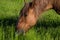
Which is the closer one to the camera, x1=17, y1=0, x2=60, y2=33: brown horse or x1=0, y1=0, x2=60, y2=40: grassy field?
x1=17, y1=0, x2=60, y2=33: brown horse

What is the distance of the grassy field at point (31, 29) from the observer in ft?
22.0

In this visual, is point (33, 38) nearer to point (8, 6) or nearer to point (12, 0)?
point (8, 6)

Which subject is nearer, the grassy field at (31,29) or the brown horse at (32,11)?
the brown horse at (32,11)

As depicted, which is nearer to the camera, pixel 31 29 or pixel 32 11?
pixel 32 11

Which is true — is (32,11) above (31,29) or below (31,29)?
above

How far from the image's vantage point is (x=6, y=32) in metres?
7.09

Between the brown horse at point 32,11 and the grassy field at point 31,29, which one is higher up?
the brown horse at point 32,11

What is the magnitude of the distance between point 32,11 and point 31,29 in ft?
2.56

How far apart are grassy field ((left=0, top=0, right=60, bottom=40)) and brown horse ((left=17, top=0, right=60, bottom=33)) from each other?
259 millimetres

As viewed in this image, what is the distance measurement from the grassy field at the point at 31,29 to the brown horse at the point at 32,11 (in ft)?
0.85

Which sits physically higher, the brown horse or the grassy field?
the brown horse

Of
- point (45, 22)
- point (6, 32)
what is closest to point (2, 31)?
point (6, 32)

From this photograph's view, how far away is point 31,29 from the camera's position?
23.7 ft

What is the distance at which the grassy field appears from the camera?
6711 millimetres
